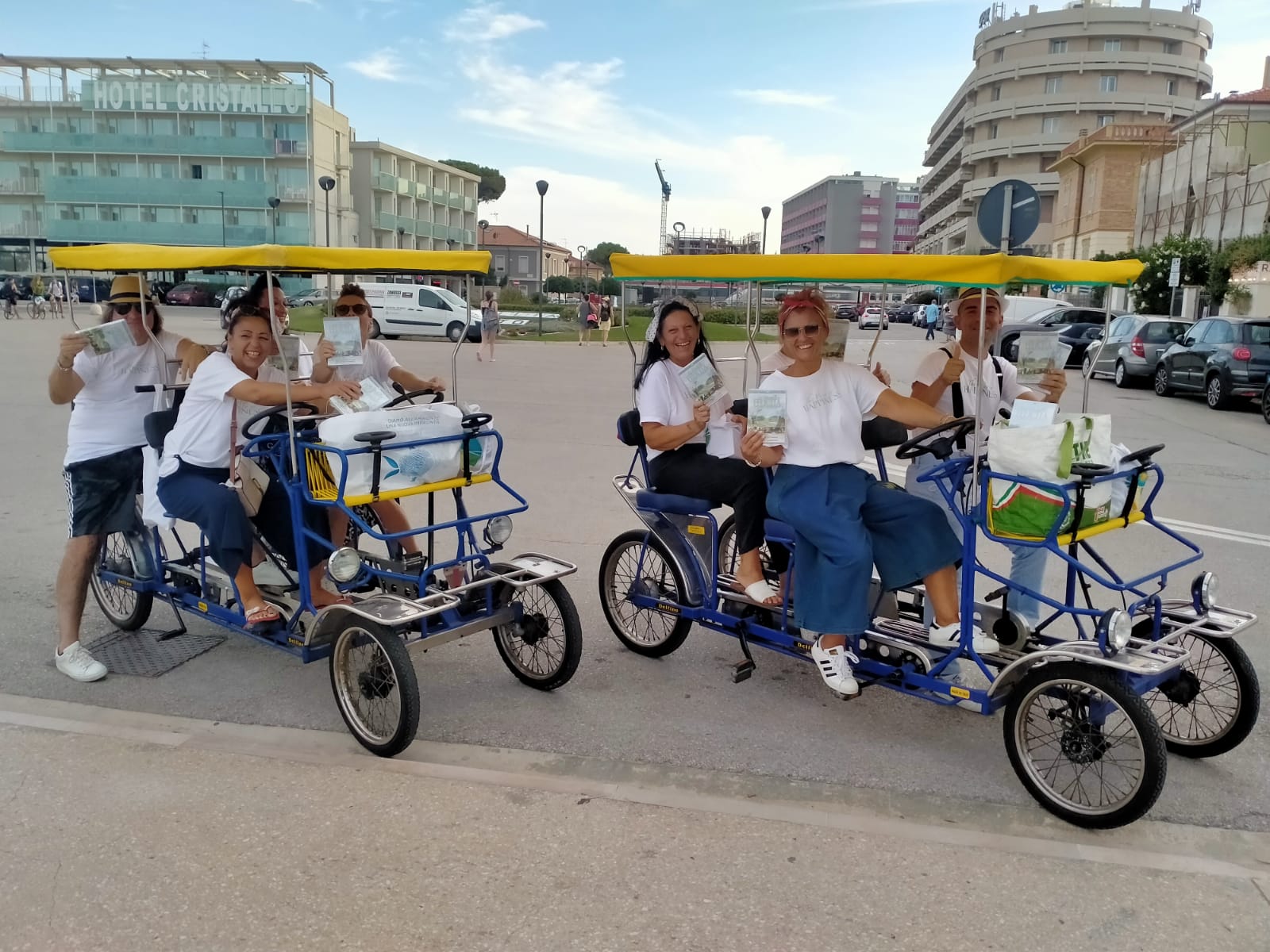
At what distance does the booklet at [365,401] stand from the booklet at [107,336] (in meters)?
1.19

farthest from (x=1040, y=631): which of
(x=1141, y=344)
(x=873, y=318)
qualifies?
(x=1141, y=344)

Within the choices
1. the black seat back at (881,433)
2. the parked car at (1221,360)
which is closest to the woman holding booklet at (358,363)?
the black seat back at (881,433)

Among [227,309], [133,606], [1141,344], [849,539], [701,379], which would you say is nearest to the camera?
[849,539]

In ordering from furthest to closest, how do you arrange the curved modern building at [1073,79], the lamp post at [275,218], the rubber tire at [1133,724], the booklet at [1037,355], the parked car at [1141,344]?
1. the curved modern building at [1073,79]
2. the lamp post at [275,218]
3. the parked car at [1141,344]
4. the booklet at [1037,355]
5. the rubber tire at [1133,724]

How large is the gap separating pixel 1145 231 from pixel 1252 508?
45.0 metres

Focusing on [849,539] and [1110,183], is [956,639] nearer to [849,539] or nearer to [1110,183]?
[849,539]

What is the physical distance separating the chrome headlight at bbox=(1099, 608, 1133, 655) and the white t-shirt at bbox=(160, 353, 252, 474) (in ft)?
12.1

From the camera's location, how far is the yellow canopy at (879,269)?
3.73 m

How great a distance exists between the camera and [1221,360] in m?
16.0

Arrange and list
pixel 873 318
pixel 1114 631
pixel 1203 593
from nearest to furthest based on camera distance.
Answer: pixel 1114 631, pixel 1203 593, pixel 873 318

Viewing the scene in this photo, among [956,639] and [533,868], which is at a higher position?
[956,639]

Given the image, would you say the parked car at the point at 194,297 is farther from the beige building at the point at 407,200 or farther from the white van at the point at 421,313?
the beige building at the point at 407,200

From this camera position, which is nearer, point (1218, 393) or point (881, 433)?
point (881, 433)

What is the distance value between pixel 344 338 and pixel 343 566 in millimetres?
1112
